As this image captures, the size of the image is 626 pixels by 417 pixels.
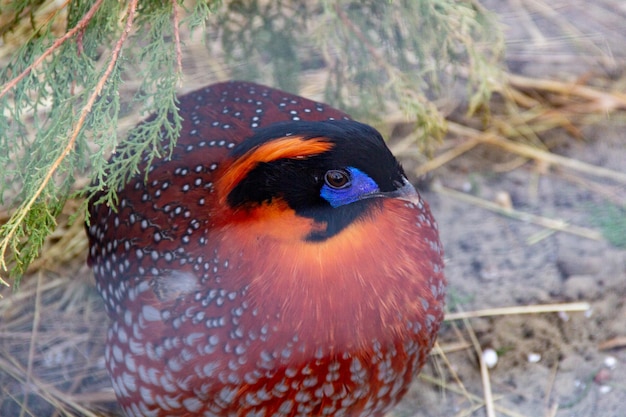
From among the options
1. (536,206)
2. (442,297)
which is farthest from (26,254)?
(536,206)

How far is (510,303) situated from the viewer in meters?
3.10

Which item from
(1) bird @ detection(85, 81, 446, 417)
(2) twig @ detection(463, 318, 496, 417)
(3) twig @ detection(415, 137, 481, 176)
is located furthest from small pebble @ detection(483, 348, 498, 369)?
(3) twig @ detection(415, 137, 481, 176)

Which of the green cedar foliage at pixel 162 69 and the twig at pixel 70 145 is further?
the green cedar foliage at pixel 162 69

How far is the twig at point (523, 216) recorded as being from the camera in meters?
3.35

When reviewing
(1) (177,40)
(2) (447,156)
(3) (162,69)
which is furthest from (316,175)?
(2) (447,156)

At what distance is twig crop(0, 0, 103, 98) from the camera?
7.55 feet

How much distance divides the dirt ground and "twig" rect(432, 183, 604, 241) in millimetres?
20

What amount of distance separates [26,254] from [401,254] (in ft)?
3.58

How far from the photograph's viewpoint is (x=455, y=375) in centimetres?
294

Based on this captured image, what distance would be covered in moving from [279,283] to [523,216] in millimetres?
1663

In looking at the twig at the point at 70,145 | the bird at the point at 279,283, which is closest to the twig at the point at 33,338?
the bird at the point at 279,283

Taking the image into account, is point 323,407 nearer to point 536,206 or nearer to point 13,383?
point 13,383

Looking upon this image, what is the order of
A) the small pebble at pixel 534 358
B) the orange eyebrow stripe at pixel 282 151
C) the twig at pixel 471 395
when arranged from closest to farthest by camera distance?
the orange eyebrow stripe at pixel 282 151, the twig at pixel 471 395, the small pebble at pixel 534 358

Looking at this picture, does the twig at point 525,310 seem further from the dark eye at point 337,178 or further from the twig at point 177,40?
the twig at point 177,40
